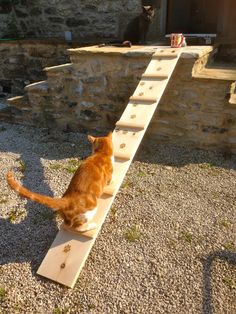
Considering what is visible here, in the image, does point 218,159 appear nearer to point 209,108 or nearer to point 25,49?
point 209,108

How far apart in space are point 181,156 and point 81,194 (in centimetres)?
236

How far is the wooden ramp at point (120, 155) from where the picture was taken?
9.25 feet

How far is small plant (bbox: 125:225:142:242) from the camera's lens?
3256mm

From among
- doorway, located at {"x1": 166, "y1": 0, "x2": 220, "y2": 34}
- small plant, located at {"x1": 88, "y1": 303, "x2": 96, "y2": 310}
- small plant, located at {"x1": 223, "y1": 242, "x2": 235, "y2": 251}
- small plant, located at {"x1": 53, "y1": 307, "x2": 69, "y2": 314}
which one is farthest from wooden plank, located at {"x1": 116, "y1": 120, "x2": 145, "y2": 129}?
doorway, located at {"x1": 166, "y1": 0, "x2": 220, "y2": 34}

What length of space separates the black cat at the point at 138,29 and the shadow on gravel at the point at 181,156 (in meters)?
2.15

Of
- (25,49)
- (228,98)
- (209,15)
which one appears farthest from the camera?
(209,15)

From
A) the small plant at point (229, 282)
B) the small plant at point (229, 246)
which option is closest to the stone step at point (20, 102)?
the small plant at point (229, 246)

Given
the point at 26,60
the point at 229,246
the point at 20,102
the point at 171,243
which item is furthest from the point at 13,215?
the point at 26,60

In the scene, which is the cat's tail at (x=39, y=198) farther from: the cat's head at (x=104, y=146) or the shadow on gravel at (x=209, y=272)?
Answer: the shadow on gravel at (x=209, y=272)

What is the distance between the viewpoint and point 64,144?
206 inches

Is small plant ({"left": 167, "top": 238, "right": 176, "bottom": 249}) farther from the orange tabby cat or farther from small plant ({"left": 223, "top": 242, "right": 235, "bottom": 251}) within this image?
the orange tabby cat

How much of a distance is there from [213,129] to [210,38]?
197 centimetres

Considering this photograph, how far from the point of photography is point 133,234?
3309mm

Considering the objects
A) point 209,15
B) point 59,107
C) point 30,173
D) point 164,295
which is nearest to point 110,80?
point 59,107
